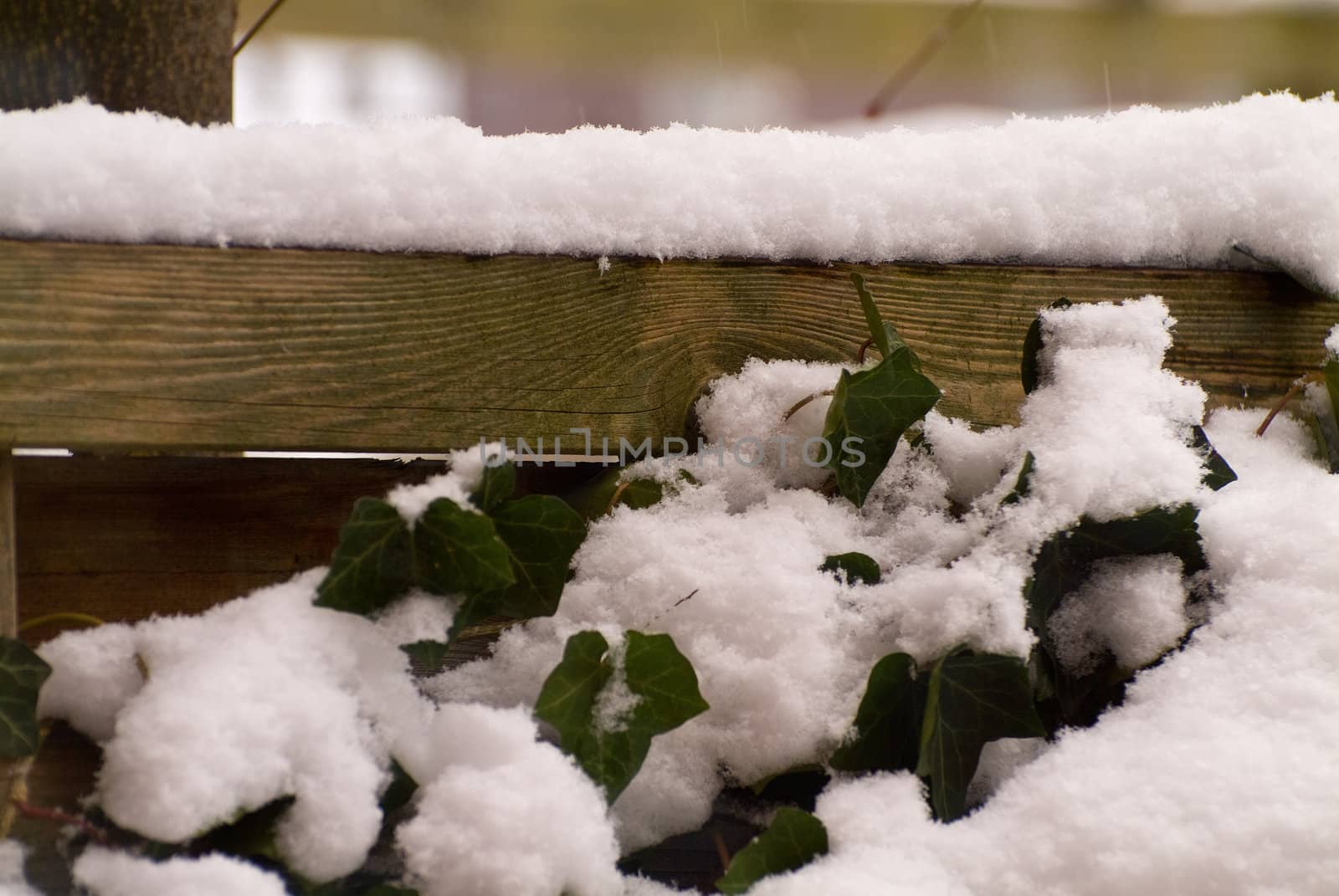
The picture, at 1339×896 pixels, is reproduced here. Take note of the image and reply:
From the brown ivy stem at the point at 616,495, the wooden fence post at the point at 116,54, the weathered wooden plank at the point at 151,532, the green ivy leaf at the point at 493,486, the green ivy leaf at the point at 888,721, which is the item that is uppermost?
the wooden fence post at the point at 116,54

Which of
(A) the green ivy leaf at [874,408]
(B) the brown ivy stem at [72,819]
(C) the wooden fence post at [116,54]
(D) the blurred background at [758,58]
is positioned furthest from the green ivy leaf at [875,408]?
(D) the blurred background at [758,58]

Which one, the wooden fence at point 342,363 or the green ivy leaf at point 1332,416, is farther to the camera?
the green ivy leaf at point 1332,416

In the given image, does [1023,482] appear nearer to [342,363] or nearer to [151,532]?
[342,363]

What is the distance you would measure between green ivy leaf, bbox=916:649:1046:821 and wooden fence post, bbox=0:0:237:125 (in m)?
0.84

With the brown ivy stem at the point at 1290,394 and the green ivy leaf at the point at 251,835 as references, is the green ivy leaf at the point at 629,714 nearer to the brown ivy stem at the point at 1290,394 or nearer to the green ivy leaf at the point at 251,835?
the green ivy leaf at the point at 251,835

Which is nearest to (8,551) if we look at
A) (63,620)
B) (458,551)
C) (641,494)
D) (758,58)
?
(63,620)

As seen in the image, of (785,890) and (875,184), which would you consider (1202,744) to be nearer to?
(785,890)

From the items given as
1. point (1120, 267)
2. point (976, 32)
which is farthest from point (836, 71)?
point (1120, 267)

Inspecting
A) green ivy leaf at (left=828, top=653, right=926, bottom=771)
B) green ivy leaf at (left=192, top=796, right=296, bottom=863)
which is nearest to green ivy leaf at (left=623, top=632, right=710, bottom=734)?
green ivy leaf at (left=828, top=653, right=926, bottom=771)

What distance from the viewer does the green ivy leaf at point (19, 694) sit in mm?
516

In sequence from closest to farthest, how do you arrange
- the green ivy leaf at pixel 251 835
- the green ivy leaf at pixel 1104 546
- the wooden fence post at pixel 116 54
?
the green ivy leaf at pixel 251 835, the green ivy leaf at pixel 1104 546, the wooden fence post at pixel 116 54

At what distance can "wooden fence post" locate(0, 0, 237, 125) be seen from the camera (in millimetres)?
771

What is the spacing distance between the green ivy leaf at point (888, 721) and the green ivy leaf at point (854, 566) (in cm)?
8

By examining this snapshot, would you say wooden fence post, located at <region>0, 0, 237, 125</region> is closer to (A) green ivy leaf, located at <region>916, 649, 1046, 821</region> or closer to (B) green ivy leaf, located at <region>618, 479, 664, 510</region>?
(B) green ivy leaf, located at <region>618, 479, 664, 510</region>
